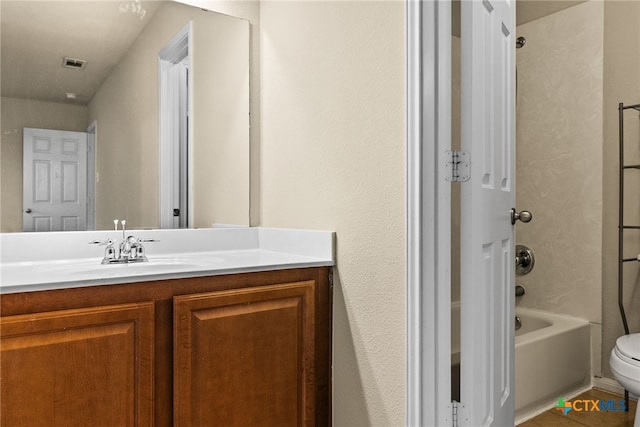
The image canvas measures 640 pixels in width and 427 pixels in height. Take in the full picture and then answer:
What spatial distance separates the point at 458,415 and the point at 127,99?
5.32 feet

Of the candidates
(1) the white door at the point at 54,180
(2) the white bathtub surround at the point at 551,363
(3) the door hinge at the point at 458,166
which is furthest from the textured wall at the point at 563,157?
(1) the white door at the point at 54,180

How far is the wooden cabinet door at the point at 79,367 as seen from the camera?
112 cm

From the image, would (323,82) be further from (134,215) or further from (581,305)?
(581,305)

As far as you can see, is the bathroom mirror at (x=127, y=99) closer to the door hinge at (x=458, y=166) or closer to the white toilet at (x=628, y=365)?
the door hinge at (x=458, y=166)

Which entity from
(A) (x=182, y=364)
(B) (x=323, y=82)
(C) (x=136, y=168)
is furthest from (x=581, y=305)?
(C) (x=136, y=168)

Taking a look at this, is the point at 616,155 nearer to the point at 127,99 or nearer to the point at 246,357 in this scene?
the point at 246,357

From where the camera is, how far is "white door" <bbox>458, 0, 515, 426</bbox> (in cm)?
137

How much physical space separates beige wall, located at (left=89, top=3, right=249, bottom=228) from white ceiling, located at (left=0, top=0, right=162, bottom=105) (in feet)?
0.16

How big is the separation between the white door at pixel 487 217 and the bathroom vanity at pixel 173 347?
51 cm

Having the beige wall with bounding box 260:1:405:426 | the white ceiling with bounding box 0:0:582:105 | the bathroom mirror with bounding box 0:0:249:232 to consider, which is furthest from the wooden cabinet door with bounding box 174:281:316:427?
the white ceiling with bounding box 0:0:582:105

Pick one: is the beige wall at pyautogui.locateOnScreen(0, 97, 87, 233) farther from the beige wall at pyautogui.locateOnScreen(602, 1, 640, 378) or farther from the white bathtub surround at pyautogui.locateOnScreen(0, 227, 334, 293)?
the beige wall at pyautogui.locateOnScreen(602, 1, 640, 378)

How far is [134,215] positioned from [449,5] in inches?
52.7

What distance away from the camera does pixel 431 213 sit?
4.36 feet

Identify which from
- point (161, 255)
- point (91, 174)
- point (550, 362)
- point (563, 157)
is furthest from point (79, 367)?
point (563, 157)
